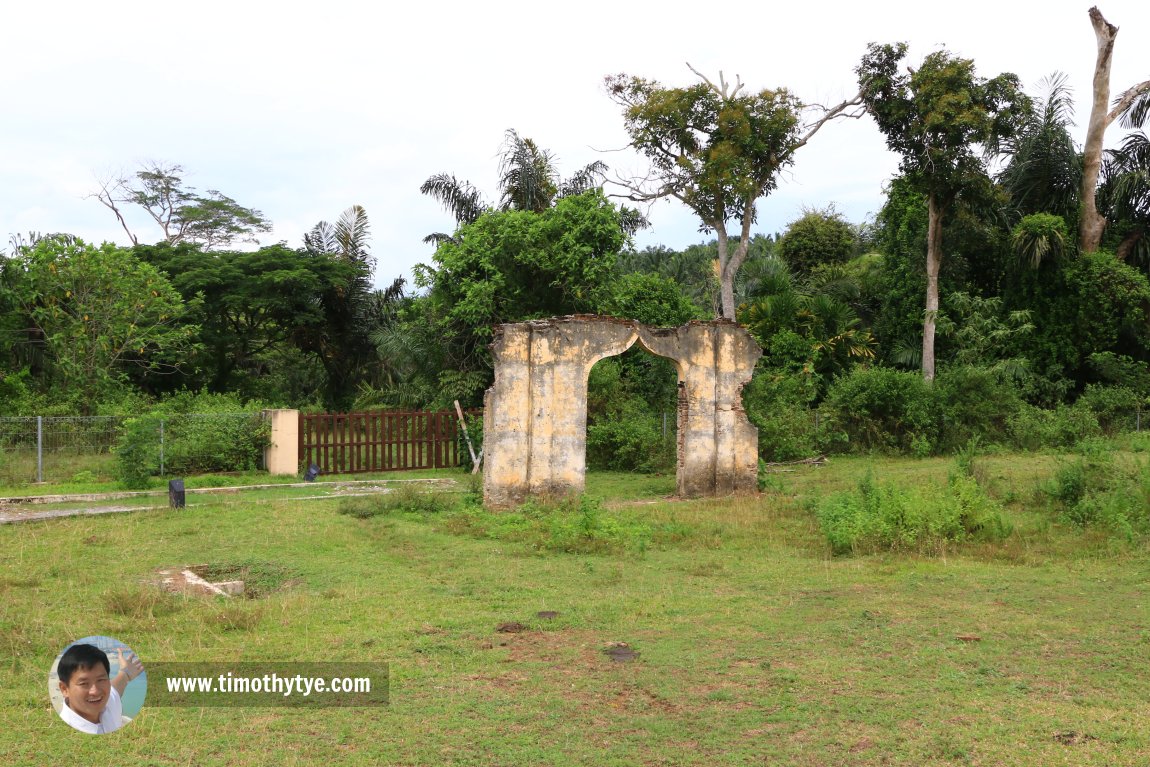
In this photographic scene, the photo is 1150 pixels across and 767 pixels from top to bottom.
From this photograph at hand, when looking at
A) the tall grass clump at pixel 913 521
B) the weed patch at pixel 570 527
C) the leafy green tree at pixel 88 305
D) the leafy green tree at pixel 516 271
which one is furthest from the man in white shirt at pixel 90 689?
the leafy green tree at pixel 88 305

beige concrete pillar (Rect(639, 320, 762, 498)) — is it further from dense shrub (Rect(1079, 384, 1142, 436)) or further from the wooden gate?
dense shrub (Rect(1079, 384, 1142, 436))

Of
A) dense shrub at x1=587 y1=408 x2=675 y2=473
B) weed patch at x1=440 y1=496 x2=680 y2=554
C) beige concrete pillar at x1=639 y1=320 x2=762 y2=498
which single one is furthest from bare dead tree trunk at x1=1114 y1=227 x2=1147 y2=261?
weed patch at x1=440 y1=496 x2=680 y2=554

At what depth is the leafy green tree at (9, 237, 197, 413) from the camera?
886 inches

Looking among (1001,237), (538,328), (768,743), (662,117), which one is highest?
(662,117)

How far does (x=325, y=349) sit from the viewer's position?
32188mm

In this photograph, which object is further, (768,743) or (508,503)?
(508,503)

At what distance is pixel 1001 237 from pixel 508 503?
19.8 meters

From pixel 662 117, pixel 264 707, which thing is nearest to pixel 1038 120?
pixel 662 117

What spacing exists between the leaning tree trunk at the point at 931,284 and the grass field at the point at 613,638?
44.2ft

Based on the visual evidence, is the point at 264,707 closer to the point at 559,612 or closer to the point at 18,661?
the point at 18,661

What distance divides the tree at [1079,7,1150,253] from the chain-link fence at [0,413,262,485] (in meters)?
23.8

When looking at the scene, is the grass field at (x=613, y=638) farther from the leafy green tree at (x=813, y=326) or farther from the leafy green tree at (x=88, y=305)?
the leafy green tree at (x=813, y=326)

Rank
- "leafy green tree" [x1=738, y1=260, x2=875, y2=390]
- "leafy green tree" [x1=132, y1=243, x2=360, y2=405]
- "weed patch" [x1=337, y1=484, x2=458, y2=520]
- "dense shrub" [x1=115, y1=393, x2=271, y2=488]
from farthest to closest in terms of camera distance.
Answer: "leafy green tree" [x1=132, y1=243, x2=360, y2=405], "leafy green tree" [x1=738, y1=260, x2=875, y2=390], "dense shrub" [x1=115, y1=393, x2=271, y2=488], "weed patch" [x1=337, y1=484, x2=458, y2=520]

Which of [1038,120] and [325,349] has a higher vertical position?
[1038,120]
